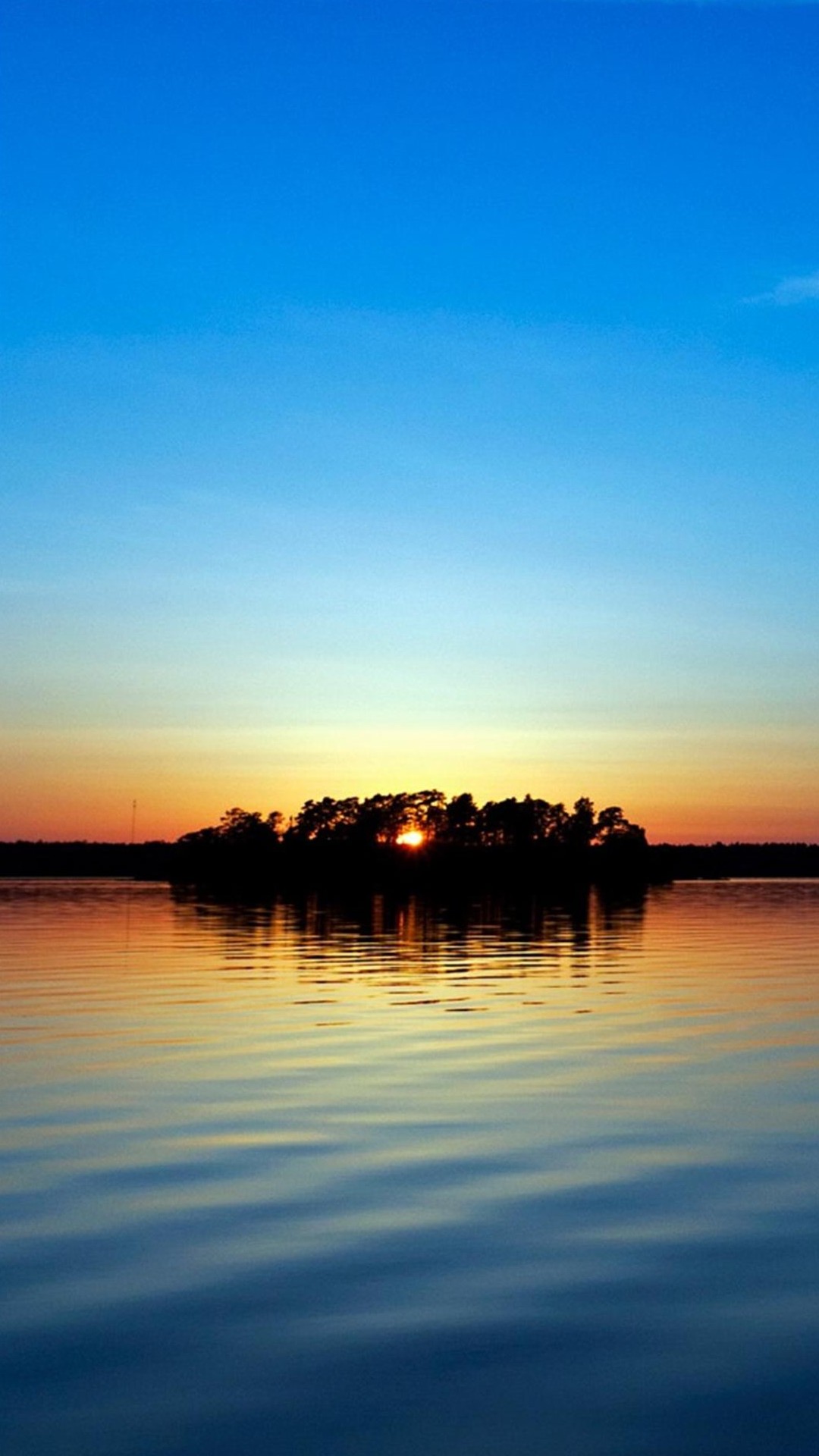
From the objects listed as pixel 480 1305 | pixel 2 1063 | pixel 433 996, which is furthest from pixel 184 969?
pixel 480 1305

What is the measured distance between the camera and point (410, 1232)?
16219 millimetres

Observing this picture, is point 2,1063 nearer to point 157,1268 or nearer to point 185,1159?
point 185,1159

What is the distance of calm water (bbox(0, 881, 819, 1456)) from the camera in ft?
36.2

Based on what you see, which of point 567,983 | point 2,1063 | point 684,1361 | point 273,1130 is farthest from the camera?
point 567,983

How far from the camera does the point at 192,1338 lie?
12.6 m

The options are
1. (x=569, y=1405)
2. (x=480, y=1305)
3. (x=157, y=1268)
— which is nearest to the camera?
(x=569, y=1405)

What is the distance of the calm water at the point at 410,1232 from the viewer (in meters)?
11.0

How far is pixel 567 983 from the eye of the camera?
48.4 meters

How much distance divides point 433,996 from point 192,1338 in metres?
31.1

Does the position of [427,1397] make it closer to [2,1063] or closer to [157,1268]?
[157,1268]

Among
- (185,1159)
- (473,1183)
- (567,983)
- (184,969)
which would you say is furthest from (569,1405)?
(184,969)

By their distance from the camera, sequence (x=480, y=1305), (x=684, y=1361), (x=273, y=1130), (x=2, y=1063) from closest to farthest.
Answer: (x=684, y=1361) → (x=480, y=1305) → (x=273, y=1130) → (x=2, y=1063)

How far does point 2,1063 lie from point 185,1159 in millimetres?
10588

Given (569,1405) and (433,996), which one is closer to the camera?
(569,1405)
